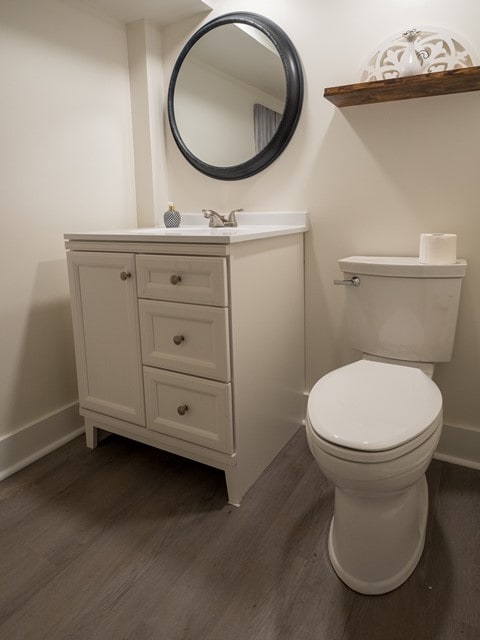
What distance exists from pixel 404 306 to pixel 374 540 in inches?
27.9

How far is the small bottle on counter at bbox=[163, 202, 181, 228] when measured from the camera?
195cm

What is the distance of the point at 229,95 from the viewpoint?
1.86m

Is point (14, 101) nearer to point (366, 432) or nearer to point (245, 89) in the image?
point (245, 89)

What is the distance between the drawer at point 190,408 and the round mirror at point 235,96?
0.94 m

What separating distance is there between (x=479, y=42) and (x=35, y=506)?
2071 millimetres

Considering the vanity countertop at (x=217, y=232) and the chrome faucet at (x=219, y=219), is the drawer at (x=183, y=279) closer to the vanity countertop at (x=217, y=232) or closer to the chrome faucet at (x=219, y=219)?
the vanity countertop at (x=217, y=232)

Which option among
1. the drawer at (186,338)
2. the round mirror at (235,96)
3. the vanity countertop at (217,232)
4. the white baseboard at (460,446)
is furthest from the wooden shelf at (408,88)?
the white baseboard at (460,446)

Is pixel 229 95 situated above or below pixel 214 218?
above

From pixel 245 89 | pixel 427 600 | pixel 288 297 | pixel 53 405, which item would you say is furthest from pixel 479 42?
pixel 53 405

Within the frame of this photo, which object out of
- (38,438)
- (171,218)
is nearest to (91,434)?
(38,438)

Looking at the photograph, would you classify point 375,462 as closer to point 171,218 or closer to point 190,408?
point 190,408

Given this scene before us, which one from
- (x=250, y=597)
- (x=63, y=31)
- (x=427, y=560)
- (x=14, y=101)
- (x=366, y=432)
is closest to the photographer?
(x=366, y=432)

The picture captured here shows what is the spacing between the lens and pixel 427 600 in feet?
3.67

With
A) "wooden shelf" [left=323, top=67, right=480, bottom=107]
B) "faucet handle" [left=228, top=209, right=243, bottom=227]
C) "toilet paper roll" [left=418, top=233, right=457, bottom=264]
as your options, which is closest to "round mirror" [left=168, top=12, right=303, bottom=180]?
"faucet handle" [left=228, top=209, right=243, bottom=227]
